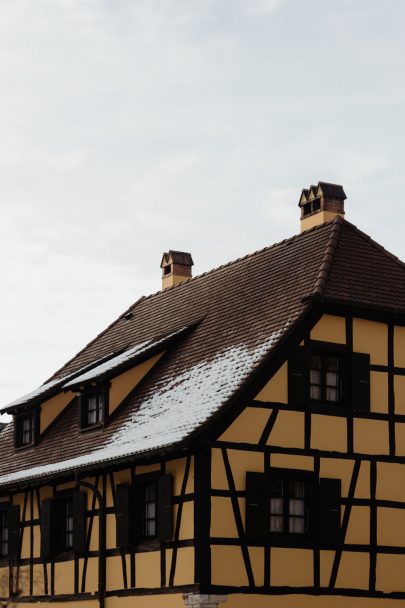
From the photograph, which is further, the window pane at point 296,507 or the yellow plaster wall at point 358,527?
the yellow plaster wall at point 358,527

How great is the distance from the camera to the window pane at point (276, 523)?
23281 mm

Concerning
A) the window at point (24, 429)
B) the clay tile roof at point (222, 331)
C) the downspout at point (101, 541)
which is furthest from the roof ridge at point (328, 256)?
the window at point (24, 429)

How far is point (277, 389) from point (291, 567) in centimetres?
322

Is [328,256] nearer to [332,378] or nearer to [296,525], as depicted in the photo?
[332,378]

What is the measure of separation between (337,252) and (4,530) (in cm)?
1026

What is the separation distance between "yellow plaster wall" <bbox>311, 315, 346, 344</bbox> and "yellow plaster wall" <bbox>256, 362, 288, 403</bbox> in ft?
3.26

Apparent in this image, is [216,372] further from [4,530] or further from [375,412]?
[4,530]

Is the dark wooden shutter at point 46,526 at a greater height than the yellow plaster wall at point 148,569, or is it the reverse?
the dark wooden shutter at point 46,526

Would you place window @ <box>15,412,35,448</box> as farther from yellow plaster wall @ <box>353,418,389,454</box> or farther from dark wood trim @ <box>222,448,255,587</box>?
yellow plaster wall @ <box>353,418,389,454</box>

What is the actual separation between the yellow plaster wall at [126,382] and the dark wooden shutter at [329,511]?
5.49 metres

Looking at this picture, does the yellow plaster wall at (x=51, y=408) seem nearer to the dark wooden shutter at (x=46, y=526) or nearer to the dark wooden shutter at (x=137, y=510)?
the dark wooden shutter at (x=46, y=526)

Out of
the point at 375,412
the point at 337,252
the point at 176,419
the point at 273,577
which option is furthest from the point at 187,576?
the point at 337,252

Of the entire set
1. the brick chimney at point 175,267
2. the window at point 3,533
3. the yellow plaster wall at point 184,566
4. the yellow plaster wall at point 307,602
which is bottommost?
the yellow plaster wall at point 307,602

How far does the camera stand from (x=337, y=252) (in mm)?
26141
